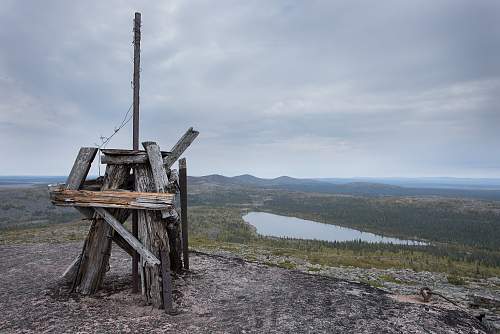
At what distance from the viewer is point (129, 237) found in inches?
423

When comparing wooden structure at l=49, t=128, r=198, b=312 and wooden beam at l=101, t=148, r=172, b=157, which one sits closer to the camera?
wooden structure at l=49, t=128, r=198, b=312

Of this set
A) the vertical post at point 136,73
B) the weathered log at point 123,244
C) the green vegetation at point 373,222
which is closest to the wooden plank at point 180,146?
the vertical post at point 136,73

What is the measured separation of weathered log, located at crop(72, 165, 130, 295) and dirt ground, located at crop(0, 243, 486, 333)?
0.42 meters

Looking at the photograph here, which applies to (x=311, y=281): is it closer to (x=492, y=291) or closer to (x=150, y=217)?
(x=150, y=217)

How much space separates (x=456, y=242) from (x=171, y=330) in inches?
3308

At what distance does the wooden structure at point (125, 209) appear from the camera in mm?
10570

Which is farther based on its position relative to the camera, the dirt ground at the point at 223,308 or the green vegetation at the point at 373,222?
the green vegetation at the point at 373,222

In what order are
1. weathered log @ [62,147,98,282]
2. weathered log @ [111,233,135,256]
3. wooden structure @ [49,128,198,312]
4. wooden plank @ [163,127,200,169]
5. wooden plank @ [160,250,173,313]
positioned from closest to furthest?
wooden plank @ [160,250,173,313] → wooden structure @ [49,128,198,312] → weathered log @ [62,147,98,282] → weathered log @ [111,233,135,256] → wooden plank @ [163,127,200,169]

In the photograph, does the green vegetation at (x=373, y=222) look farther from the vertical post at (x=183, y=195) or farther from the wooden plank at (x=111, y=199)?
the wooden plank at (x=111, y=199)

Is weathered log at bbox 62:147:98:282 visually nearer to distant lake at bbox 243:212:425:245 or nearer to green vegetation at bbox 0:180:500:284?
green vegetation at bbox 0:180:500:284

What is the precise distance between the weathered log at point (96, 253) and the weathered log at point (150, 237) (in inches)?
32.1

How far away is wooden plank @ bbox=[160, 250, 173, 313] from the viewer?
998 centimetres

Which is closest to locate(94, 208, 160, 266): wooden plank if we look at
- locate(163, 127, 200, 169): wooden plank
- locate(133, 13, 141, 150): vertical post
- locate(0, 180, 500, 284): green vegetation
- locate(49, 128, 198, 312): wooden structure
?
locate(49, 128, 198, 312): wooden structure

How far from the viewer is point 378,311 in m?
10.7
